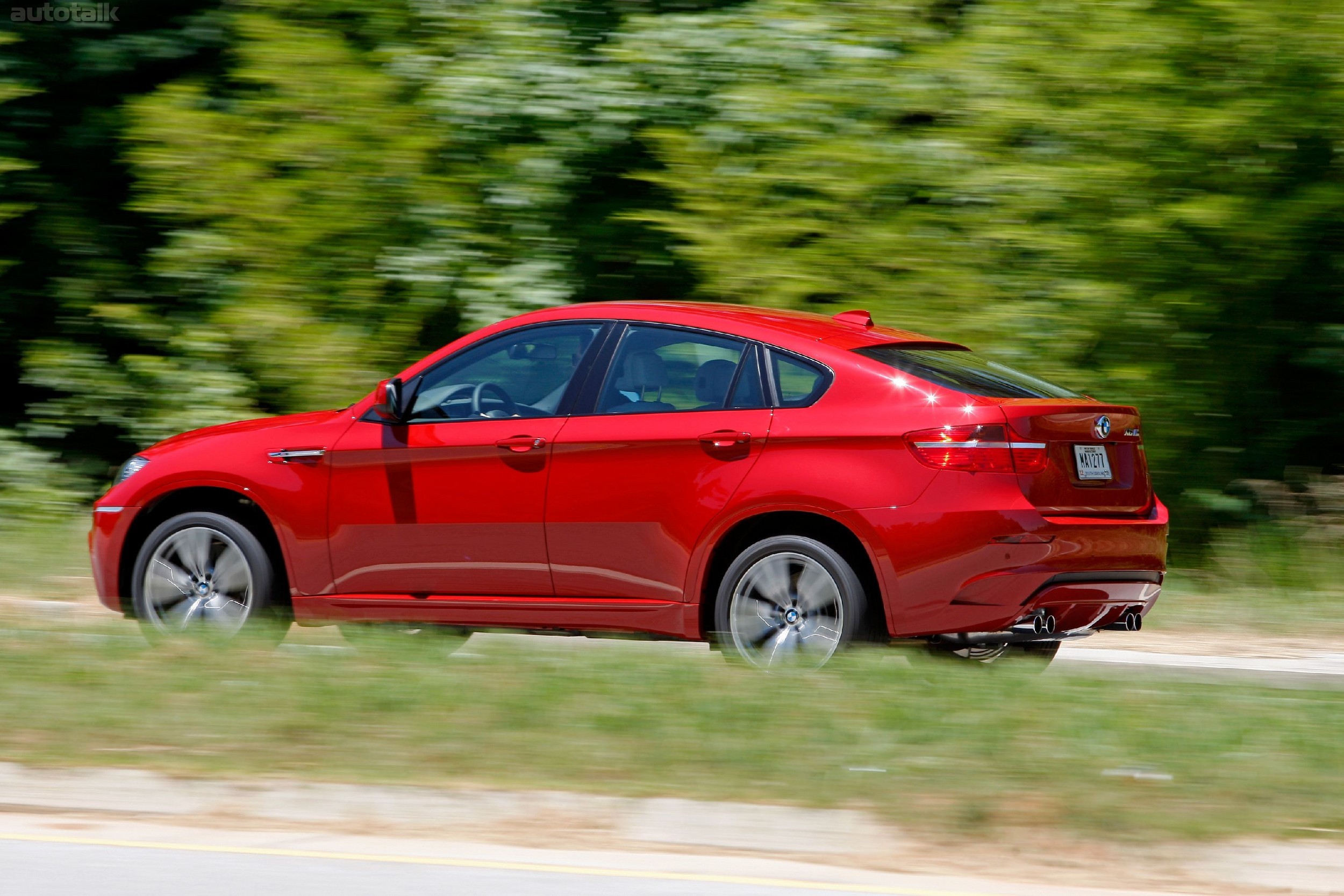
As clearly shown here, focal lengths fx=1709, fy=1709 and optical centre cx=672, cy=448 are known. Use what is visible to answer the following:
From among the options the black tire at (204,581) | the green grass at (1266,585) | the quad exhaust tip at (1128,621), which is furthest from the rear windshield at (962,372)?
the black tire at (204,581)

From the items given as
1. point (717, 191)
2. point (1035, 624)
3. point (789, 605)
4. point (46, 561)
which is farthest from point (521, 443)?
point (46, 561)

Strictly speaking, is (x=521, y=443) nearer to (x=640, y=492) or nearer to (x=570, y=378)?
(x=570, y=378)

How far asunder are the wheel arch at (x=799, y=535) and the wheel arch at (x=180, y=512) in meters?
2.11

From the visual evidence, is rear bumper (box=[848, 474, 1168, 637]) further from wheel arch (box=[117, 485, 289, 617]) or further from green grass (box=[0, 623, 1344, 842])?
wheel arch (box=[117, 485, 289, 617])

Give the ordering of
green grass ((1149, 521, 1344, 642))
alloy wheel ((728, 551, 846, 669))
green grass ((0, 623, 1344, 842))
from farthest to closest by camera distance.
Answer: green grass ((1149, 521, 1344, 642)) < alloy wheel ((728, 551, 846, 669)) < green grass ((0, 623, 1344, 842))

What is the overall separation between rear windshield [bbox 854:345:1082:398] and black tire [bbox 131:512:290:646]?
2830 mm

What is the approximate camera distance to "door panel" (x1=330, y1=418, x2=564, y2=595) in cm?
715

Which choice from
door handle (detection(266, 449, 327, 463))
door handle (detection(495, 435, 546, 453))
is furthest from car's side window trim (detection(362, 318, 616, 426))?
door handle (detection(266, 449, 327, 463))

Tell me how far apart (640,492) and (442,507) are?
0.93 meters

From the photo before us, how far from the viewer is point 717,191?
442 inches

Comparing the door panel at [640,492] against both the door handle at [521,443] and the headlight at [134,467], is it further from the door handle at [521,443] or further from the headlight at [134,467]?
the headlight at [134,467]

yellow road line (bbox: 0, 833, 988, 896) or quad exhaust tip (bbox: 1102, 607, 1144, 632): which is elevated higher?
yellow road line (bbox: 0, 833, 988, 896)

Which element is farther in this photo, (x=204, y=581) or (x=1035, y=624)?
(x=204, y=581)

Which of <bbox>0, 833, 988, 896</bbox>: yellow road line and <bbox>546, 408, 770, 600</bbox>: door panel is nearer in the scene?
<bbox>0, 833, 988, 896</bbox>: yellow road line
